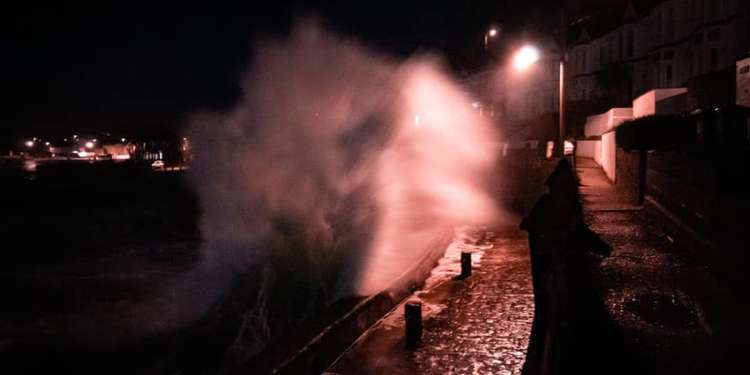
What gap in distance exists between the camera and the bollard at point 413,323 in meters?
7.36

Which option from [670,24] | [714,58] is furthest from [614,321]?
[670,24]

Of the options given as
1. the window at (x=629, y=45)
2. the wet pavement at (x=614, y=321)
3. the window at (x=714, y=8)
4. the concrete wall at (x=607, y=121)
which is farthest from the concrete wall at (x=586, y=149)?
the wet pavement at (x=614, y=321)

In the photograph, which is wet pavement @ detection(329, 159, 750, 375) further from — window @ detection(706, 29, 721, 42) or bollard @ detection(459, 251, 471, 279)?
window @ detection(706, 29, 721, 42)

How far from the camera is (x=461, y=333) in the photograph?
7.66 metres

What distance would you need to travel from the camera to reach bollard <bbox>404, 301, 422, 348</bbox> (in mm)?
7363

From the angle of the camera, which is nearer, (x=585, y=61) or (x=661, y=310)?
(x=661, y=310)

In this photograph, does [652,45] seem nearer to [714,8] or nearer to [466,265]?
[714,8]

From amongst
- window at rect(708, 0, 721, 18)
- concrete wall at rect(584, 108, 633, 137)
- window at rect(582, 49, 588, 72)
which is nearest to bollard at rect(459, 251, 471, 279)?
concrete wall at rect(584, 108, 633, 137)

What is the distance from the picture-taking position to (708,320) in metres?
Answer: 6.90

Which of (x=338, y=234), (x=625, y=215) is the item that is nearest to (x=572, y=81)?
(x=338, y=234)

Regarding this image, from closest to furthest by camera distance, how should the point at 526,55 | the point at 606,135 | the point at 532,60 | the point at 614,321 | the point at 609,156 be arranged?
the point at 614,321, the point at 526,55, the point at 532,60, the point at 609,156, the point at 606,135

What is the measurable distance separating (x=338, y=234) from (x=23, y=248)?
17.1 meters

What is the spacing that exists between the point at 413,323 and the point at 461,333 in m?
0.78

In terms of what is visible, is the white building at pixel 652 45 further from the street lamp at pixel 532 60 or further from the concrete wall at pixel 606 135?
the street lamp at pixel 532 60
